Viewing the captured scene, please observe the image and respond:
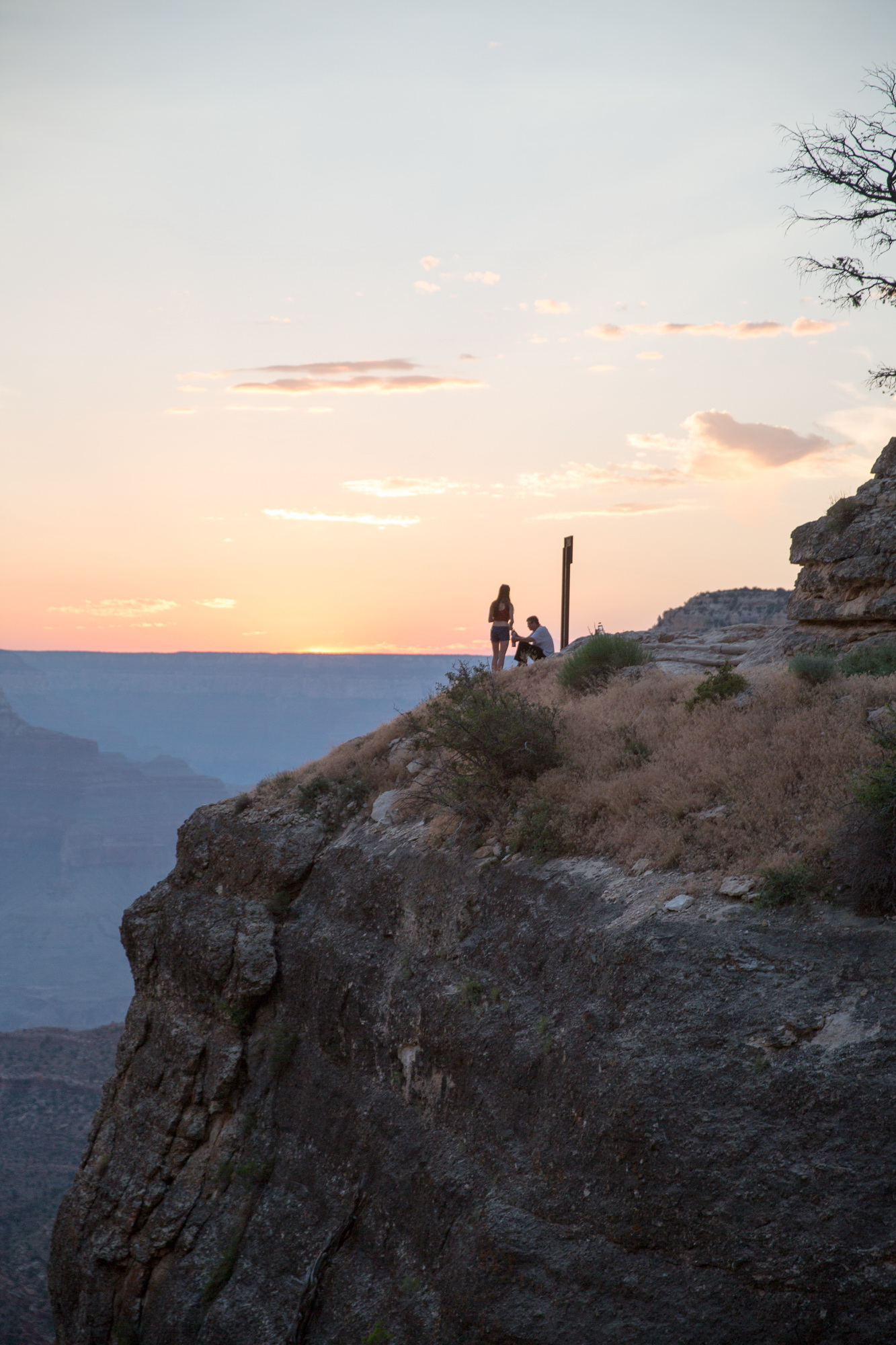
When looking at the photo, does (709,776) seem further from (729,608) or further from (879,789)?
(729,608)

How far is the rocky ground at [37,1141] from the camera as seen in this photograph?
3023 cm

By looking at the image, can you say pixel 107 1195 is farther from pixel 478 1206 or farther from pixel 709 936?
pixel 709 936

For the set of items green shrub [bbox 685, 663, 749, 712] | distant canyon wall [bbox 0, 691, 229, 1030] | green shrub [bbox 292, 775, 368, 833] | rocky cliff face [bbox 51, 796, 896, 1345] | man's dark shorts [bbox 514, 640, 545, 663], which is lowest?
distant canyon wall [bbox 0, 691, 229, 1030]

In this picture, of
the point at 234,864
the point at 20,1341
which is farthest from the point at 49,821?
the point at 234,864

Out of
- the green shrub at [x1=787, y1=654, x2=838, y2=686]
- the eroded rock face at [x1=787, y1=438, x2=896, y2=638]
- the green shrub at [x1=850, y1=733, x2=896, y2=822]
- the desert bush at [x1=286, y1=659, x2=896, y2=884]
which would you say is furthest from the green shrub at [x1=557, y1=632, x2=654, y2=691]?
the green shrub at [x1=850, y1=733, x2=896, y2=822]

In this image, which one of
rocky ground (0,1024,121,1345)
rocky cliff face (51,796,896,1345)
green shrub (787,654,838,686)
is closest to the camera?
rocky cliff face (51,796,896,1345)

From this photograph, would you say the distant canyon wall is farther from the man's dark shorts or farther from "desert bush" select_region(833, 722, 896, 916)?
"desert bush" select_region(833, 722, 896, 916)

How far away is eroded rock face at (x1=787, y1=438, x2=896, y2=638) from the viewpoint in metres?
13.8

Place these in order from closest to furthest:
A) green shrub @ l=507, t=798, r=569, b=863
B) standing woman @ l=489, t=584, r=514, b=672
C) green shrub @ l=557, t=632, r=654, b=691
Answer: green shrub @ l=507, t=798, r=569, b=863, green shrub @ l=557, t=632, r=654, b=691, standing woman @ l=489, t=584, r=514, b=672

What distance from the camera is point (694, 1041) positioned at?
663cm

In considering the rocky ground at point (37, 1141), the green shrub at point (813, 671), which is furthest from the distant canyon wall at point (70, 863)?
the green shrub at point (813, 671)

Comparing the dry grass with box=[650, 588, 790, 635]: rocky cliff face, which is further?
box=[650, 588, 790, 635]: rocky cliff face

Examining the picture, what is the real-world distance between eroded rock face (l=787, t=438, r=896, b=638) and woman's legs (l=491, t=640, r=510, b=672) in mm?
6518

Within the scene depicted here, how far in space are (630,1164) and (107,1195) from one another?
9266 mm
